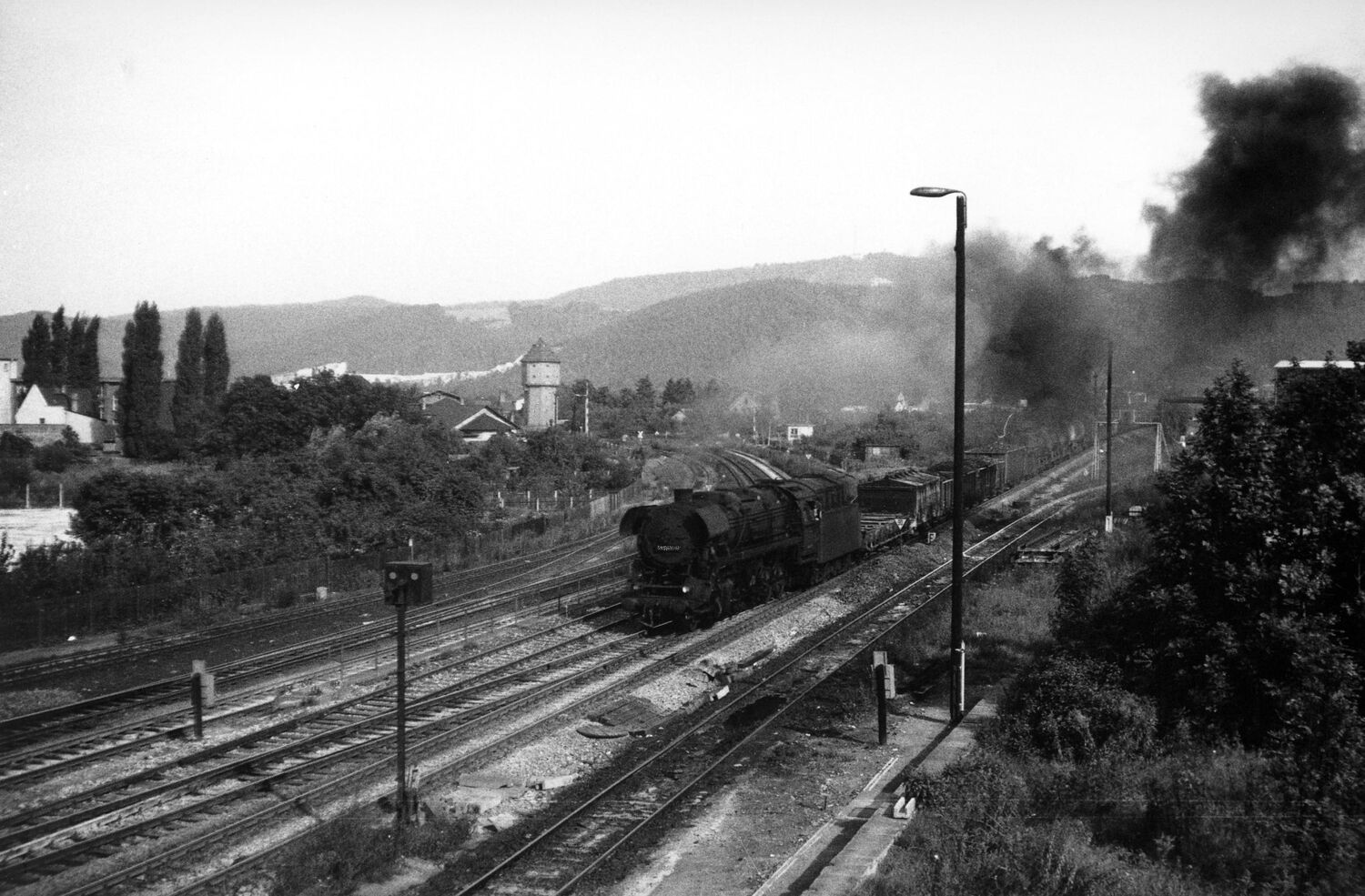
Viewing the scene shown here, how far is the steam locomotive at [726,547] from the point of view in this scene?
24578mm

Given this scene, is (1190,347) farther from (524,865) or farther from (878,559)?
(524,865)

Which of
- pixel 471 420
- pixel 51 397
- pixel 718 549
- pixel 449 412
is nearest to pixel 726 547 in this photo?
pixel 718 549

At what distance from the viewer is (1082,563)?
67.3ft

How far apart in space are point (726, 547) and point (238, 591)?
47.6 feet

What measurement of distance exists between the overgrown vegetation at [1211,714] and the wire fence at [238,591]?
2167 cm

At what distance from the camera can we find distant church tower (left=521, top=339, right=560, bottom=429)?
104812 mm

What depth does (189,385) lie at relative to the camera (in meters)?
84.3

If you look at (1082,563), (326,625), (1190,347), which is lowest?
(326,625)

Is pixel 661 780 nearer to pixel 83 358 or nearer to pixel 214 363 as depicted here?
pixel 214 363

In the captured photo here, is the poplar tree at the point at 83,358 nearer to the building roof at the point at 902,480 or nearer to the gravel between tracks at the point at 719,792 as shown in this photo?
the building roof at the point at 902,480

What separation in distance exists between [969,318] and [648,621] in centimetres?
5800

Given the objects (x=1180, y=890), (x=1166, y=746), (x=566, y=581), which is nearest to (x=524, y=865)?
(x=1180, y=890)

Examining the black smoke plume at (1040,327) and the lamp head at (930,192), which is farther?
the black smoke plume at (1040,327)

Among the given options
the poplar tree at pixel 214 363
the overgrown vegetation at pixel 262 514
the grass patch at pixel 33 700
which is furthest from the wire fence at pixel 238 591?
the poplar tree at pixel 214 363
